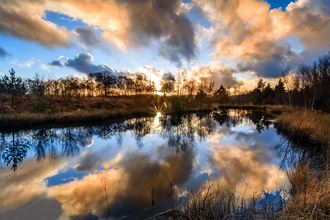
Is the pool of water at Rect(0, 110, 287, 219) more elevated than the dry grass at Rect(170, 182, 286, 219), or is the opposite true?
the dry grass at Rect(170, 182, 286, 219)

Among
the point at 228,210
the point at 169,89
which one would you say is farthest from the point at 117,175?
the point at 169,89

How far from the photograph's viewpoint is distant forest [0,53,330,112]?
13.1 meters

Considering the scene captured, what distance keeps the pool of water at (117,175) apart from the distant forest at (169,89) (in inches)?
297

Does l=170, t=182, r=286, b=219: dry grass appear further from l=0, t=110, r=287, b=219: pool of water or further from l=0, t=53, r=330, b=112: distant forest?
l=0, t=53, r=330, b=112: distant forest

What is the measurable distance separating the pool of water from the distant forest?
24.8ft

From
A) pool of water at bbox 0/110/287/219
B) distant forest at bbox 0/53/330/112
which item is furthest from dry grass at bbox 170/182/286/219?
distant forest at bbox 0/53/330/112

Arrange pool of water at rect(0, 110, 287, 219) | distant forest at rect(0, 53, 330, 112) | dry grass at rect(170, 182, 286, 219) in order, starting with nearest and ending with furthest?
dry grass at rect(170, 182, 286, 219)
pool of water at rect(0, 110, 287, 219)
distant forest at rect(0, 53, 330, 112)

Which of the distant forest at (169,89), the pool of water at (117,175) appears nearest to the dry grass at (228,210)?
the pool of water at (117,175)

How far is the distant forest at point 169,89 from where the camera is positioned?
43.1ft

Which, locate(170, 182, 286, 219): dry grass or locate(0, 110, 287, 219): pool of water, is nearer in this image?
locate(170, 182, 286, 219): dry grass

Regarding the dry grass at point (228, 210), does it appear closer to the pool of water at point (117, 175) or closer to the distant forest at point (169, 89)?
the pool of water at point (117, 175)

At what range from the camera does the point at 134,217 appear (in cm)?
282

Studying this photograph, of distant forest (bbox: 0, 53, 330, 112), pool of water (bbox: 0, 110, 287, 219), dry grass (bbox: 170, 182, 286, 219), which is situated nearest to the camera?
dry grass (bbox: 170, 182, 286, 219)

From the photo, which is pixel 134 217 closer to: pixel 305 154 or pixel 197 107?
pixel 305 154
